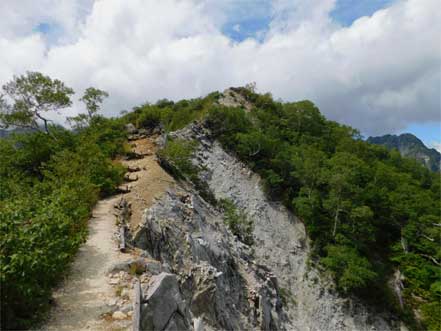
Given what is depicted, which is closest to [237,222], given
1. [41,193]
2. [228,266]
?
[228,266]

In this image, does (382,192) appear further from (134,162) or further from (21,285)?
(21,285)

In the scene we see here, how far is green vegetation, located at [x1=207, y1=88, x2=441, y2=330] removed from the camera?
2659 cm

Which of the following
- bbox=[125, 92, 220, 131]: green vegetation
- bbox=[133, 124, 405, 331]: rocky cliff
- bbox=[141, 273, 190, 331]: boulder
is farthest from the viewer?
bbox=[125, 92, 220, 131]: green vegetation

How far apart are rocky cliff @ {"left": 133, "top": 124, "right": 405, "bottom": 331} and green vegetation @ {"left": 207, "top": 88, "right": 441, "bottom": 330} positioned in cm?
165

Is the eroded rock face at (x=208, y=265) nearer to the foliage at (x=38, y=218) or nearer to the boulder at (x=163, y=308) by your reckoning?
the foliage at (x=38, y=218)

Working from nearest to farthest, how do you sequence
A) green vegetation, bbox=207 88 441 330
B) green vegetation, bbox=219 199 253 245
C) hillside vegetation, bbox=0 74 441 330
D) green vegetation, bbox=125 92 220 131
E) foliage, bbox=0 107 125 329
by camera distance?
foliage, bbox=0 107 125 329
hillside vegetation, bbox=0 74 441 330
green vegetation, bbox=219 199 253 245
green vegetation, bbox=207 88 441 330
green vegetation, bbox=125 92 220 131

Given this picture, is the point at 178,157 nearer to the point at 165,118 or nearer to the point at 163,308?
the point at 165,118

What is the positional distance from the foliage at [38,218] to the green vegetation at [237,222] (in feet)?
30.7

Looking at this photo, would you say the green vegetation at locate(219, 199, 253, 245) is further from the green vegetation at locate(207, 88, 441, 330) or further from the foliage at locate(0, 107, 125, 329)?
the foliage at locate(0, 107, 125, 329)

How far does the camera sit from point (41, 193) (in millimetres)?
13156

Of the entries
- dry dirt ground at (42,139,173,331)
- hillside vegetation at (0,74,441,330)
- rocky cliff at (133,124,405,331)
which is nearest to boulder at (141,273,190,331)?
rocky cliff at (133,124,405,331)

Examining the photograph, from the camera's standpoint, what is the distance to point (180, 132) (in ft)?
103

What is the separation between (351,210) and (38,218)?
2685cm

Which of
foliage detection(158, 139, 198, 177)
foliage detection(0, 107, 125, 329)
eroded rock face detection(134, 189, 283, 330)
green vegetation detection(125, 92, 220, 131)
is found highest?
green vegetation detection(125, 92, 220, 131)
